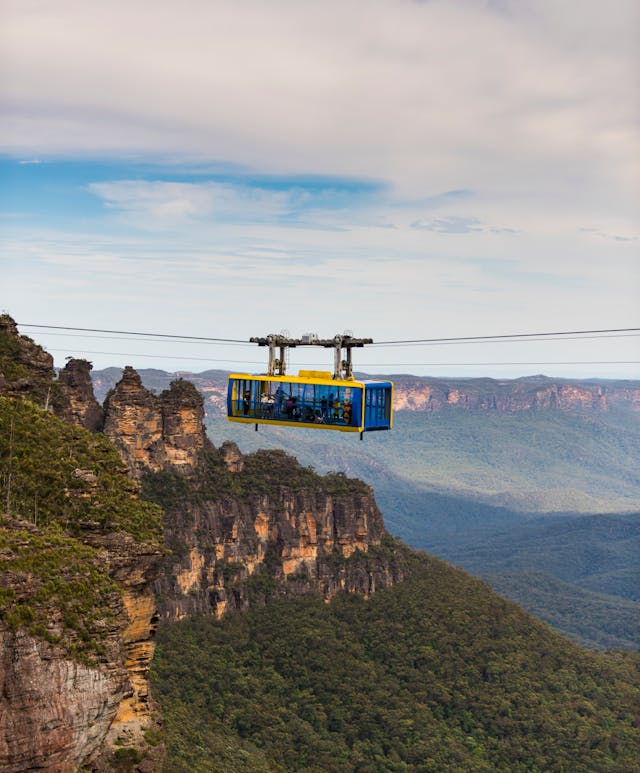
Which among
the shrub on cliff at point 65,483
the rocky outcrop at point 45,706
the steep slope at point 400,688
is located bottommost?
the steep slope at point 400,688

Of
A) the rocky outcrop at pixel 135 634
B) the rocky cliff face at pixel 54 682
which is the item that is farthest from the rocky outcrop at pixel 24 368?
the rocky cliff face at pixel 54 682

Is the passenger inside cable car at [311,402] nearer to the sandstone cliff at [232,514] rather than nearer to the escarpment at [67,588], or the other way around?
the escarpment at [67,588]

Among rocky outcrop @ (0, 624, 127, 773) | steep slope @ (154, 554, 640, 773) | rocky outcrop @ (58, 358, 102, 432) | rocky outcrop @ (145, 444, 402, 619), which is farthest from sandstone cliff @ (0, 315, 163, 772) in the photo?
rocky outcrop @ (145, 444, 402, 619)

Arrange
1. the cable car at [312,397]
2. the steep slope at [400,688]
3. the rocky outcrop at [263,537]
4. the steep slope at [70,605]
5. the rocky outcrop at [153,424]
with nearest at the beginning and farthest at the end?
the steep slope at [70,605], the cable car at [312,397], the steep slope at [400,688], the rocky outcrop at [153,424], the rocky outcrop at [263,537]

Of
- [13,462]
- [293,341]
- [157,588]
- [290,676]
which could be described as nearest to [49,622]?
[13,462]

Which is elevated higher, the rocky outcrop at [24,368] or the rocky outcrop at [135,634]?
the rocky outcrop at [24,368]

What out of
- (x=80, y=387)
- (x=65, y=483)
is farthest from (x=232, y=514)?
(x=65, y=483)
